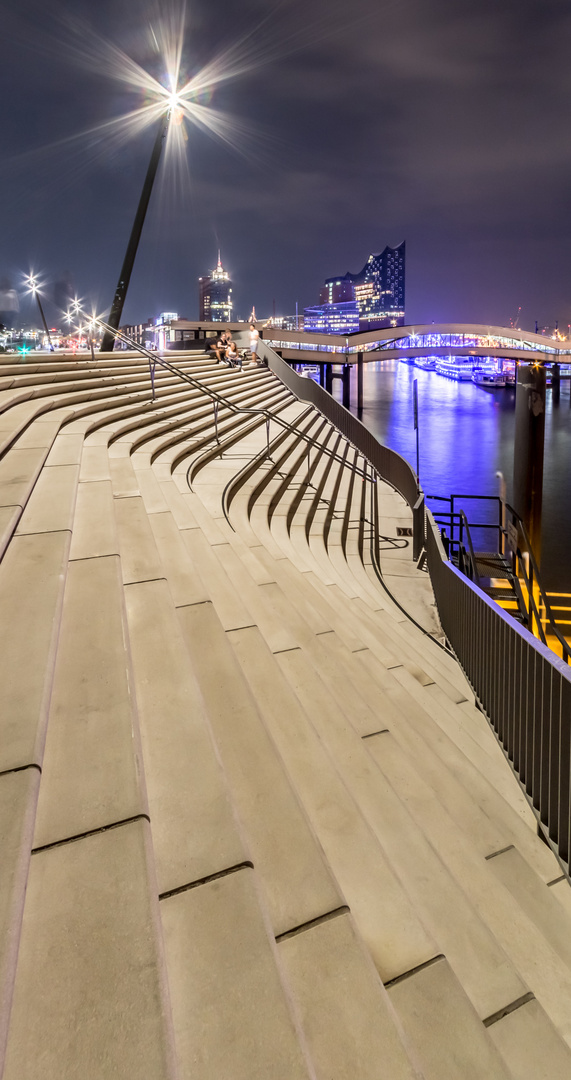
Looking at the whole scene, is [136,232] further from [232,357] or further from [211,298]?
Result: [211,298]

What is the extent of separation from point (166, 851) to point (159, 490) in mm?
4723

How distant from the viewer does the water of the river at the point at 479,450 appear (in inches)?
891

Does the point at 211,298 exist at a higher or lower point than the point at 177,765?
higher

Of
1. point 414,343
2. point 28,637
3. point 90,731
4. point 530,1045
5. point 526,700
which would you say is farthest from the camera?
point 414,343

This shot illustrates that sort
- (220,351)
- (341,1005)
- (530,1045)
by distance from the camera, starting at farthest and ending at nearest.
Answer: (220,351)
(530,1045)
(341,1005)

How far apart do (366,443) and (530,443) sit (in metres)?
4.49

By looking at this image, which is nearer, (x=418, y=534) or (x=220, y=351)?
(x=418, y=534)

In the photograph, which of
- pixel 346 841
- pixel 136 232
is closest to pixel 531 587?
pixel 346 841

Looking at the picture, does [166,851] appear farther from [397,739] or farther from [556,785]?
[556,785]

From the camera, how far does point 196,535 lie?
208 inches

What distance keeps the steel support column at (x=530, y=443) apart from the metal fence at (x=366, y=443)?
10.7ft

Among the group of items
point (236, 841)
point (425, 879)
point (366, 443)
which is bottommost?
point (425, 879)

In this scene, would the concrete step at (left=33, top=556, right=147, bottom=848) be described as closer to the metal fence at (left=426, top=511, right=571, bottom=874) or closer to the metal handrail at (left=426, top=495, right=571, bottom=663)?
the metal fence at (left=426, top=511, right=571, bottom=874)

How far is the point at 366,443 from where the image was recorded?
55.0ft
